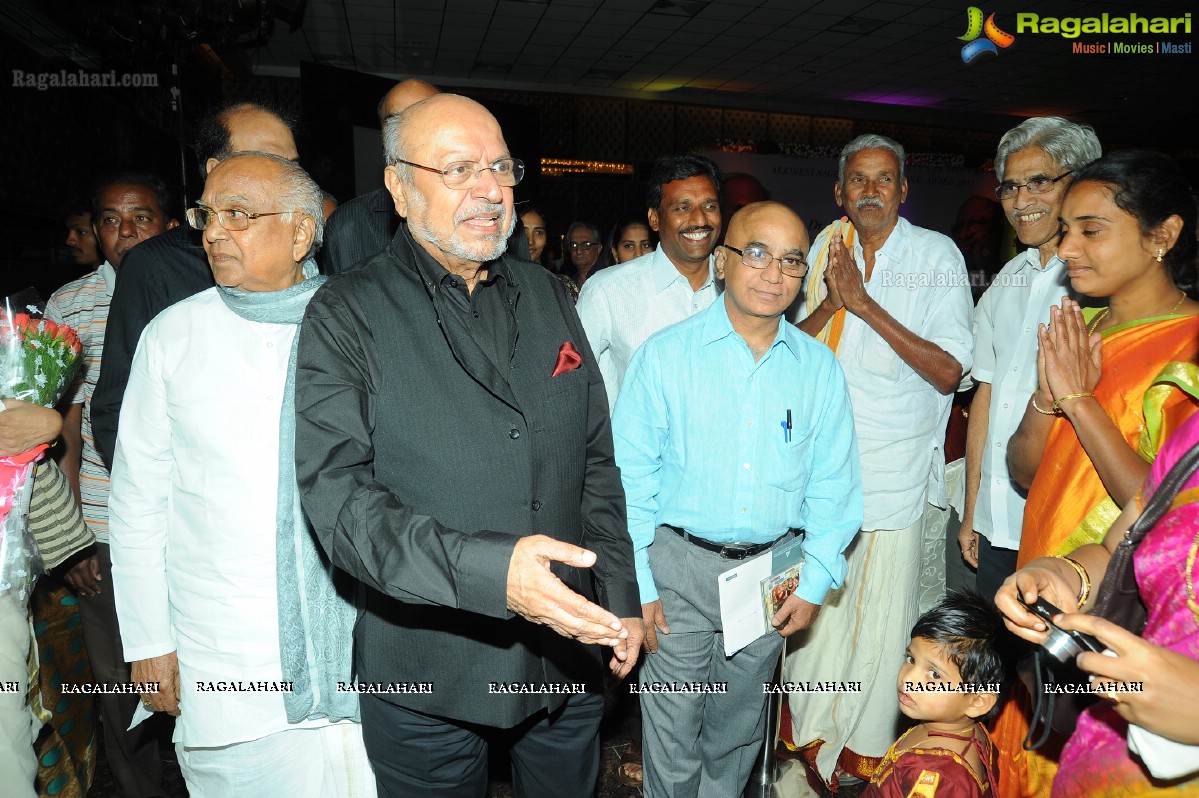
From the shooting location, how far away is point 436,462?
1.45 metres

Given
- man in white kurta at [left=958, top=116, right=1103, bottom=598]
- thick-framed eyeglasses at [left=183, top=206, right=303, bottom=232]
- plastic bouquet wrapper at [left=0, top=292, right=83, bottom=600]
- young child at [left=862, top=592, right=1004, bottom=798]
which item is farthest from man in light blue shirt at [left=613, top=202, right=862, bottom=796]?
plastic bouquet wrapper at [left=0, top=292, right=83, bottom=600]

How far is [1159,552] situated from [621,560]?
1016 millimetres

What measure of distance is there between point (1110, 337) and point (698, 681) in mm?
1420

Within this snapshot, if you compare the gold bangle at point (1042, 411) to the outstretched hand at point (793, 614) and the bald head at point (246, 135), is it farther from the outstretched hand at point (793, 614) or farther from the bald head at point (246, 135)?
the bald head at point (246, 135)

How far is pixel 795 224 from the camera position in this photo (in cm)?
202

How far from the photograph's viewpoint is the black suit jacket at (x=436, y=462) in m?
1.32

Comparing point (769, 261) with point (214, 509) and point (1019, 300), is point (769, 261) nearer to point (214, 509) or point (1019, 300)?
point (1019, 300)

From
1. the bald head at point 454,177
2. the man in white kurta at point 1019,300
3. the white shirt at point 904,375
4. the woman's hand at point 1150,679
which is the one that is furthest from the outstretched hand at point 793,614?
the bald head at point 454,177

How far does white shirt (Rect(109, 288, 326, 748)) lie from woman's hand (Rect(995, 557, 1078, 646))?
60.1 inches

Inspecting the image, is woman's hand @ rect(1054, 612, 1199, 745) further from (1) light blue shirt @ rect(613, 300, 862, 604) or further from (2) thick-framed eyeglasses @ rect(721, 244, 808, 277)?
(2) thick-framed eyeglasses @ rect(721, 244, 808, 277)

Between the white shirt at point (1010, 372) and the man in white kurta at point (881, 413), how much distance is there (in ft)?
0.43

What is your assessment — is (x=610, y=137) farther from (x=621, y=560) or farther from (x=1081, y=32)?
(x=621, y=560)

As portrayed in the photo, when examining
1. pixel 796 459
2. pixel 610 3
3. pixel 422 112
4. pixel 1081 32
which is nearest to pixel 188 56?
pixel 610 3

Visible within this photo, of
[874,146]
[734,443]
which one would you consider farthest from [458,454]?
[874,146]
